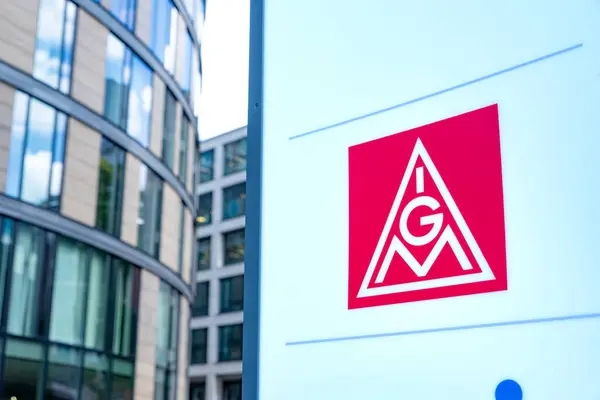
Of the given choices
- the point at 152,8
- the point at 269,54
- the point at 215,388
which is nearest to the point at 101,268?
the point at 152,8

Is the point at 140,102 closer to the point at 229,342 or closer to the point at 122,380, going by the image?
the point at 122,380

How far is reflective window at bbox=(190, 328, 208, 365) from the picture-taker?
1880 inches

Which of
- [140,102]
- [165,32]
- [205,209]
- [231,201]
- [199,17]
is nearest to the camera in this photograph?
[140,102]

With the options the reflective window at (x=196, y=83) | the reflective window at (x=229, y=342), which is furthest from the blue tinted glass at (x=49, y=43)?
the reflective window at (x=229, y=342)

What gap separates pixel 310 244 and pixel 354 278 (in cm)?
19

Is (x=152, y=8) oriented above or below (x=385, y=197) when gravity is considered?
above

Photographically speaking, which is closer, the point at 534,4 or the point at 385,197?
the point at 534,4

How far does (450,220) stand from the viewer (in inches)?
78.0

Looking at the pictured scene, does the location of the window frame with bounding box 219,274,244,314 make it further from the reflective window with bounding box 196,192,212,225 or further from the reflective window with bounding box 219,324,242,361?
the reflective window with bounding box 196,192,212,225

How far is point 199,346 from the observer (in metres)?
48.1

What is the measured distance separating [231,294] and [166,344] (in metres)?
24.9

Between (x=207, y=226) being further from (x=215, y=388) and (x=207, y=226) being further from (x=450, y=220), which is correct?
(x=450, y=220)

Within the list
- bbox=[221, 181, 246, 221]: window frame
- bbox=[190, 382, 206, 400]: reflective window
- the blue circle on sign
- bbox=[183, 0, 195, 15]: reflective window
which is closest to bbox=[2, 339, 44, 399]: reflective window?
bbox=[183, 0, 195, 15]: reflective window

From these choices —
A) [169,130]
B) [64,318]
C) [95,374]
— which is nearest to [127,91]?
[169,130]
